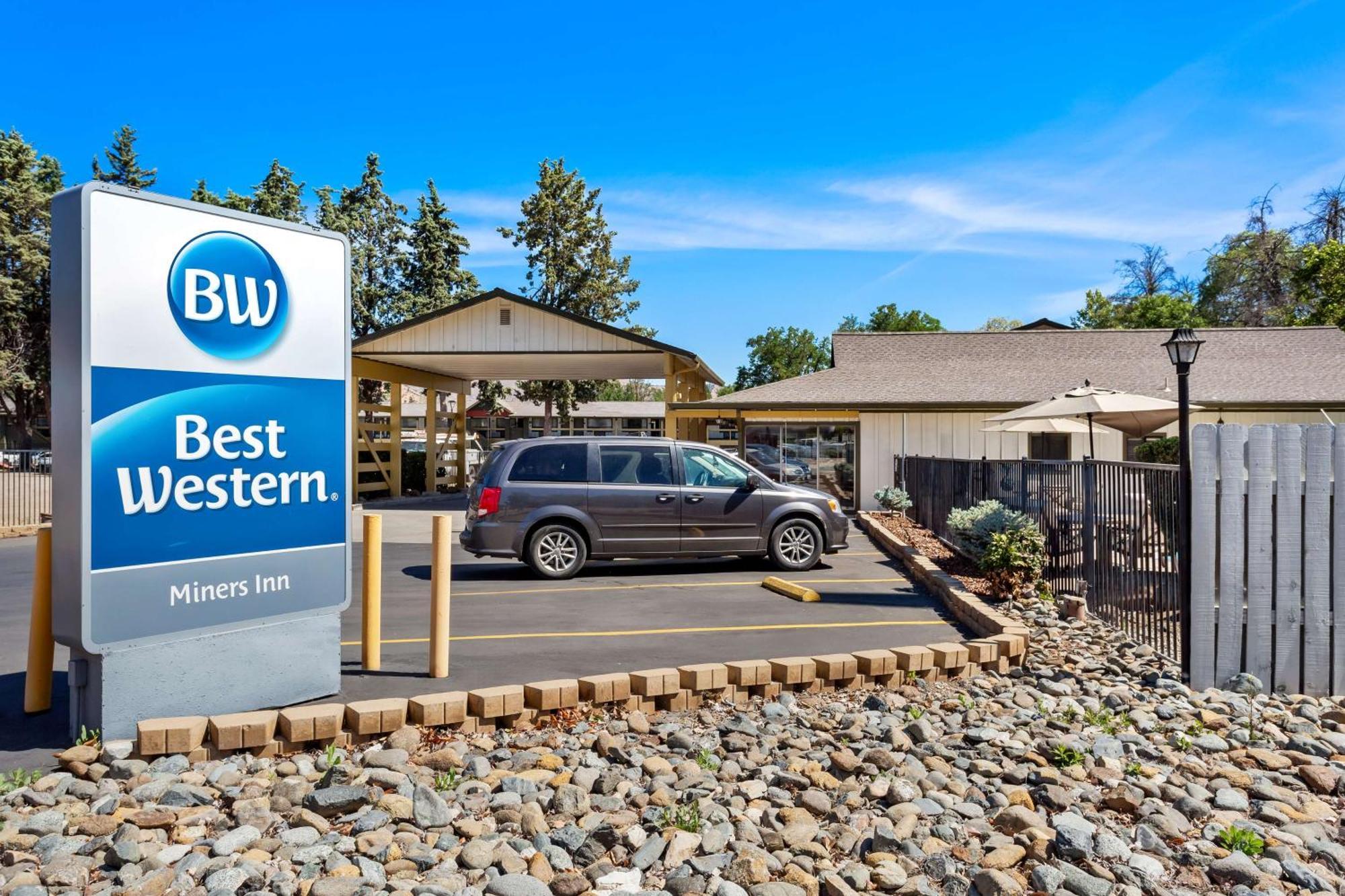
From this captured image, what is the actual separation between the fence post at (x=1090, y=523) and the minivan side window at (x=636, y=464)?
485cm

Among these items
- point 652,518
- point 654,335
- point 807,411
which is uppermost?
point 654,335

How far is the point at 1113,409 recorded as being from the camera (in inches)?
483

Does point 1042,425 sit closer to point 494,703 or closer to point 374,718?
point 494,703

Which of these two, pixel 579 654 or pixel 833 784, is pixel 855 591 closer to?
pixel 579 654

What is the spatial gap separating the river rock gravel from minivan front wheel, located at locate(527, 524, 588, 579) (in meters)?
5.41

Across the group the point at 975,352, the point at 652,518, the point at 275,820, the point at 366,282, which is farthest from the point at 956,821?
the point at 366,282

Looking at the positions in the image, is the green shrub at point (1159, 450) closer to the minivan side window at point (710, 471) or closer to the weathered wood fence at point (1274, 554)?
the minivan side window at point (710, 471)

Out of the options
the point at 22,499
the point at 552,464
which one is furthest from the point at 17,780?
the point at 22,499

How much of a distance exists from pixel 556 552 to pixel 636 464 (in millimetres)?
1508

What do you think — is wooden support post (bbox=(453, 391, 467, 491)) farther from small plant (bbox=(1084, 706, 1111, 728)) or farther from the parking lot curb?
small plant (bbox=(1084, 706, 1111, 728))

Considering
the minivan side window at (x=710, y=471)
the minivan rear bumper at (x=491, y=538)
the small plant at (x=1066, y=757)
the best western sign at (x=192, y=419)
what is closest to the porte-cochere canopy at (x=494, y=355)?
the minivan side window at (x=710, y=471)

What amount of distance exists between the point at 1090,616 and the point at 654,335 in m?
42.9

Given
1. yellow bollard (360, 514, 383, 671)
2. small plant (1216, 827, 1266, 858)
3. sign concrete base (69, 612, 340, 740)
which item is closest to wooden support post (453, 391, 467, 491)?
yellow bollard (360, 514, 383, 671)

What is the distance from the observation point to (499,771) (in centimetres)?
454
